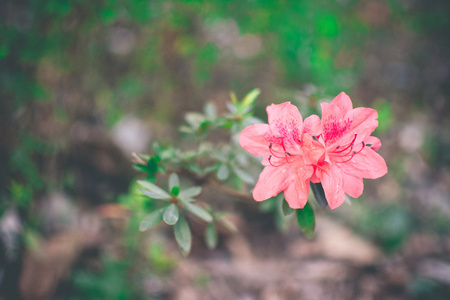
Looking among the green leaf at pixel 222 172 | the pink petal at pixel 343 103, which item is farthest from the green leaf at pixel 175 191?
the pink petal at pixel 343 103

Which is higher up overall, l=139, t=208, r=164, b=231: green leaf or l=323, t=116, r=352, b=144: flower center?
l=323, t=116, r=352, b=144: flower center

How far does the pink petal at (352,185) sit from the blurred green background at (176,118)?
0.48 meters

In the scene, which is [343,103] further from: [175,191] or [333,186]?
[175,191]

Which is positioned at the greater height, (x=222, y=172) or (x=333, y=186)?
(x=333, y=186)

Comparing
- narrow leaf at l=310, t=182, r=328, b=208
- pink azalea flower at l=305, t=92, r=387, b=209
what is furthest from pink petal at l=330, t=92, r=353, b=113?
narrow leaf at l=310, t=182, r=328, b=208

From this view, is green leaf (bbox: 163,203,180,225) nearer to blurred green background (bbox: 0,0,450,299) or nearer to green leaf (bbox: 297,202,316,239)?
green leaf (bbox: 297,202,316,239)

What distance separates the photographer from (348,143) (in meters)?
0.77

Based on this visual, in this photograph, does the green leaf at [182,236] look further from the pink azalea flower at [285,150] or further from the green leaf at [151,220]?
the pink azalea flower at [285,150]

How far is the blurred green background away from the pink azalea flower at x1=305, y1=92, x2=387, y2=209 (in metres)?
0.41

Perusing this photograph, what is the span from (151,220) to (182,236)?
10 centimetres

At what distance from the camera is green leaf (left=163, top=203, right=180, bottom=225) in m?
0.79

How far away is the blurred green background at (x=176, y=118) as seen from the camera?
157 centimetres

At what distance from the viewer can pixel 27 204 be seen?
5.22 feet

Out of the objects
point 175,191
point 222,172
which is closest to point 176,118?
point 222,172
